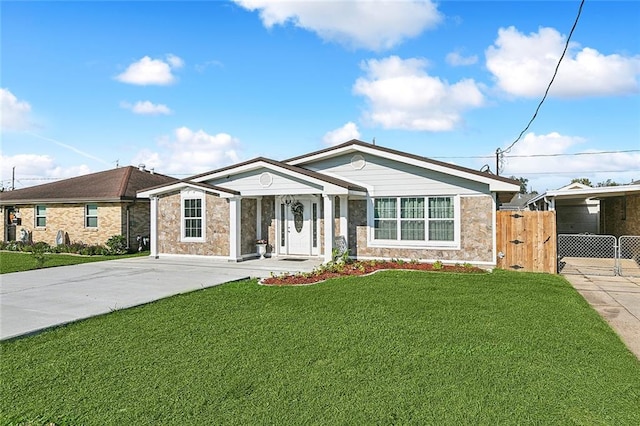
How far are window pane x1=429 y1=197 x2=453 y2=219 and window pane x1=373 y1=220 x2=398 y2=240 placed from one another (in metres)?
1.25

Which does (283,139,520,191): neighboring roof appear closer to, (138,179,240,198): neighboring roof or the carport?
the carport

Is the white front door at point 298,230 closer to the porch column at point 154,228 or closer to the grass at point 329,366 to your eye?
the porch column at point 154,228

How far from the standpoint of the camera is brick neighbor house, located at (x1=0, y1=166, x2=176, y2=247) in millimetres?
18922

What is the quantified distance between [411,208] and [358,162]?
2401 millimetres

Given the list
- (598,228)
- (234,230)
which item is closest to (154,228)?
(234,230)

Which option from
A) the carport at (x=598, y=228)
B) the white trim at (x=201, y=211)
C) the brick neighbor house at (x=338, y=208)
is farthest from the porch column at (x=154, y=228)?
the carport at (x=598, y=228)

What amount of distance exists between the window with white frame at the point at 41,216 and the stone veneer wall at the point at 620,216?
86.2 ft

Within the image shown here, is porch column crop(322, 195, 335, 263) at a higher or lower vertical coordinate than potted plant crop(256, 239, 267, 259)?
higher

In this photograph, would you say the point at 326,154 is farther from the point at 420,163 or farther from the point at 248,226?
the point at 248,226

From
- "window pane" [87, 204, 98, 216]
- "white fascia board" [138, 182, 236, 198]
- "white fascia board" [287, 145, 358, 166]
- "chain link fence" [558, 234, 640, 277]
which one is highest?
"white fascia board" [287, 145, 358, 166]

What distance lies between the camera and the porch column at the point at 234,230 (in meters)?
14.3

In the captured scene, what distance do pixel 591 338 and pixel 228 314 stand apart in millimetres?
5466

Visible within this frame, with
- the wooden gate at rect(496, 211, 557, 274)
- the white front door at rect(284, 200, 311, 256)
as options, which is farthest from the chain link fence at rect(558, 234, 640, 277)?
the white front door at rect(284, 200, 311, 256)

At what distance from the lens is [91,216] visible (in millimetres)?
19641
